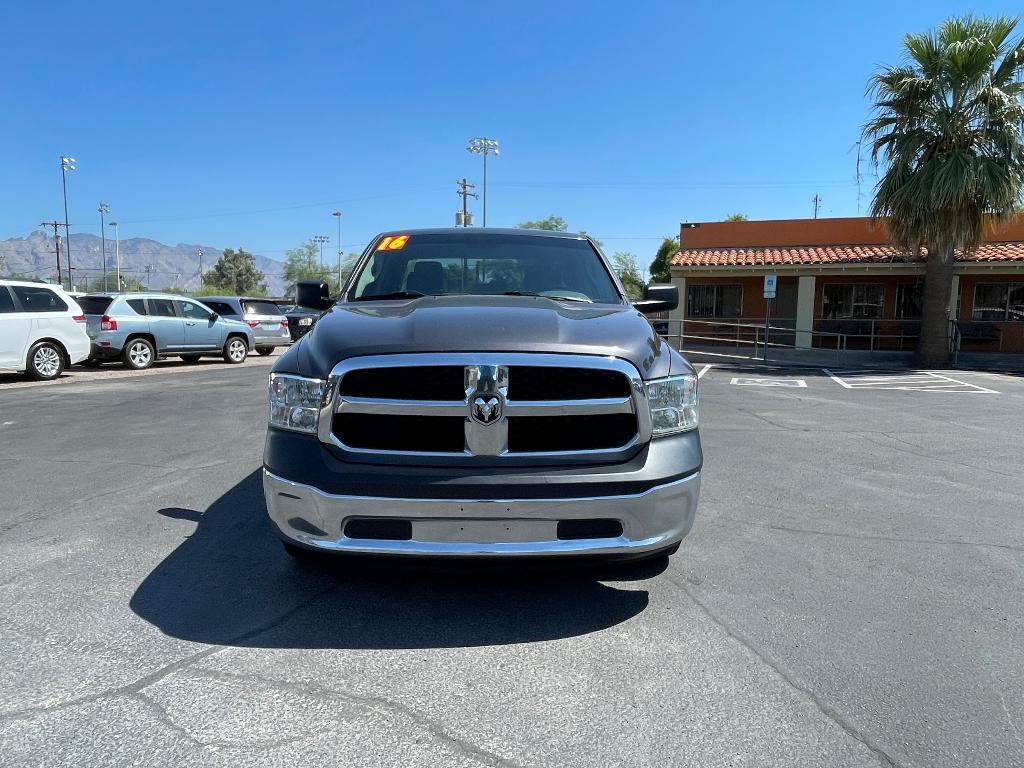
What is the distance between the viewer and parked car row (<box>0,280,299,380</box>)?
39.7 feet

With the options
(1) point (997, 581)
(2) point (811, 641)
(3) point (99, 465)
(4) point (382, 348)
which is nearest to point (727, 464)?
(1) point (997, 581)

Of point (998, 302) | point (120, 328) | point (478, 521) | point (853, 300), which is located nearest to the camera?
point (478, 521)

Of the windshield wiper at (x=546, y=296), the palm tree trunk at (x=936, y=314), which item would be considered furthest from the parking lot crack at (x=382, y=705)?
the palm tree trunk at (x=936, y=314)

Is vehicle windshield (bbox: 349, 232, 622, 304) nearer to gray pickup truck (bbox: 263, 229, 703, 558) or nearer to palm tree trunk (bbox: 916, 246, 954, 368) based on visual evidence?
gray pickup truck (bbox: 263, 229, 703, 558)

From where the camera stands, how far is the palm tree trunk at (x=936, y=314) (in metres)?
17.8

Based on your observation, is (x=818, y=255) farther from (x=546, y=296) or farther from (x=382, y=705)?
(x=382, y=705)

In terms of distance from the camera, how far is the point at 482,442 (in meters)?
2.84

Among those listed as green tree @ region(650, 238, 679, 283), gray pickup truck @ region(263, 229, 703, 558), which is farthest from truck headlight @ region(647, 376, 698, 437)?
green tree @ region(650, 238, 679, 283)

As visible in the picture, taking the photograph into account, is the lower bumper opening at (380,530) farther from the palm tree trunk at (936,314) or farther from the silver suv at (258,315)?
the palm tree trunk at (936,314)

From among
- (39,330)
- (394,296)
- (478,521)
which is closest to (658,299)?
(394,296)

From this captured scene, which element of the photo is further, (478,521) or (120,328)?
(120,328)

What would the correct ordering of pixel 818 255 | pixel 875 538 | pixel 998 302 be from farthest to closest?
1. pixel 818 255
2. pixel 998 302
3. pixel 875 538

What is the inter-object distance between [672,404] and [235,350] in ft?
53.5

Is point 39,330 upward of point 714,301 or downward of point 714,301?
downward
